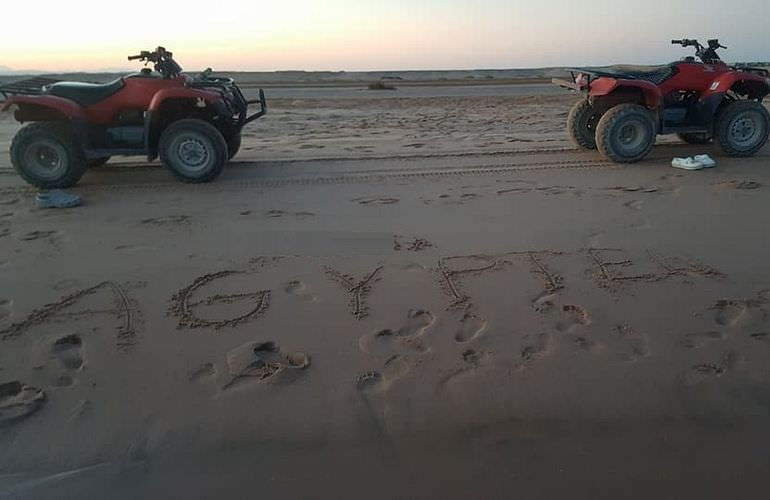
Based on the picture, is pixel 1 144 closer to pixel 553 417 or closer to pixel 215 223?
pixel 215 223

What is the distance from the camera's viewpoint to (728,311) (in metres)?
3.35

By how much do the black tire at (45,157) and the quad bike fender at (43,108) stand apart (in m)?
0.15

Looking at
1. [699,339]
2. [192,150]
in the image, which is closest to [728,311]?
[699,339]

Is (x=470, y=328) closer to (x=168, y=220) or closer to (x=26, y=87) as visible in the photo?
(x=168, y=220)

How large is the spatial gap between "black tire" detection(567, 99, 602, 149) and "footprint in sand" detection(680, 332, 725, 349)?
17.9 ft

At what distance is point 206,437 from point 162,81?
531 cm

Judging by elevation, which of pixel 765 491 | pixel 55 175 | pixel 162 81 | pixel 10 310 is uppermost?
pixel 162 81

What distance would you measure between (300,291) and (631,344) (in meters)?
2.04

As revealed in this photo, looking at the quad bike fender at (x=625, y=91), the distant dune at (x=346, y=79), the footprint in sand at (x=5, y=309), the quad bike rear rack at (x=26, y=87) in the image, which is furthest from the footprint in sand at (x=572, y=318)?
the distant dune at (x=346, y=79)

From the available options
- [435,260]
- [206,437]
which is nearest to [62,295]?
[206,437]

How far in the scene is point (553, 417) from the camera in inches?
98.9

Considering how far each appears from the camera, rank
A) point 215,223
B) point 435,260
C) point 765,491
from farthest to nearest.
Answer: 1. point 215,223
2. point 435,260
3. point 765,491

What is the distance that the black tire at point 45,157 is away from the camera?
6.26 m

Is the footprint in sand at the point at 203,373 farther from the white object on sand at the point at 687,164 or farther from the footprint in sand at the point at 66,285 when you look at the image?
the white object on sand at the point at 687,164
